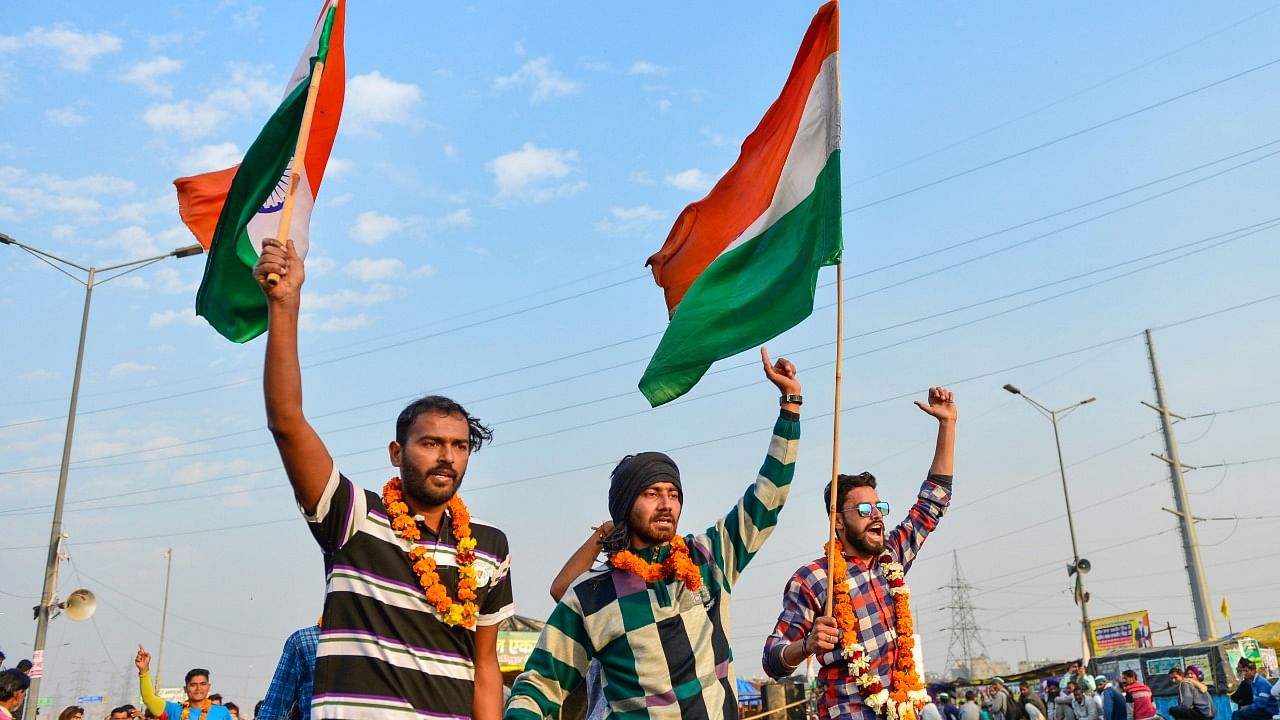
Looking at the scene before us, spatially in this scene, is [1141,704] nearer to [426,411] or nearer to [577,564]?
[577,564]

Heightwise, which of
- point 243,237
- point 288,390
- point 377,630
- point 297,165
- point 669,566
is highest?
point 243,237

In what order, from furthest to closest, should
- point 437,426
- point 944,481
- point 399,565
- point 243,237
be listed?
point 944,481 → point 243,237 → point 437,426 → point 399,565

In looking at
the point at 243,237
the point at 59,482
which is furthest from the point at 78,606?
the point at 243,237

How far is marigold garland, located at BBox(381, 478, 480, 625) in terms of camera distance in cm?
407

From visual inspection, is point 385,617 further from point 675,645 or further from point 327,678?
point 675,645

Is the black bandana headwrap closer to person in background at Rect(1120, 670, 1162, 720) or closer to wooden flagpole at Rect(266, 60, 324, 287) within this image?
wooden flagpole at Rect(266, 60, 324, 287)

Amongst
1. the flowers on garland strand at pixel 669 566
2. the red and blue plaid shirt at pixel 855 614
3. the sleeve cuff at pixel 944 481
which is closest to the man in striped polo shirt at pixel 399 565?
the flowers on garland strand at pixel 669 566

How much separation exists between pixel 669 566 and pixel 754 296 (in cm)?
215

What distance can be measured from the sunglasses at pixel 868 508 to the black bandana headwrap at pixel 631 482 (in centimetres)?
188

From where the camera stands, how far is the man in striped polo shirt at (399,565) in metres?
3.80

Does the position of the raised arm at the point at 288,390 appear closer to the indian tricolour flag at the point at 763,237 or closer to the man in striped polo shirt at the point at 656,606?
the man in striped polo shirt at the point at 656,606

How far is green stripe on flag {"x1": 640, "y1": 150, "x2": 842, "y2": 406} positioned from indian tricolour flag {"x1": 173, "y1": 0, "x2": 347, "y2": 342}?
2141 millimetres

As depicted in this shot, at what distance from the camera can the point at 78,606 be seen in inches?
797

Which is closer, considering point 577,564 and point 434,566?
point 434,566
